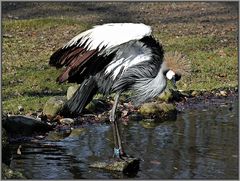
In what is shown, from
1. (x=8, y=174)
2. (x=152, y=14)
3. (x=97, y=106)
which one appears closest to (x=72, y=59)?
(x=8, y=174)

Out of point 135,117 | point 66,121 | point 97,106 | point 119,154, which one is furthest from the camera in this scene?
point 97,106

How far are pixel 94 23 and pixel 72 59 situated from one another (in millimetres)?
12730

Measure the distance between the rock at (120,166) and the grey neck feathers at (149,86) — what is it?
112 centimetres

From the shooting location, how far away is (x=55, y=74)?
11852 millimetres

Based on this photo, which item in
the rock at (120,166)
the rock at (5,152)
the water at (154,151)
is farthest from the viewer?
the rock at (5,152)

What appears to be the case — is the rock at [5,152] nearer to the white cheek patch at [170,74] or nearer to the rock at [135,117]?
the white cheek patch at [170,74]

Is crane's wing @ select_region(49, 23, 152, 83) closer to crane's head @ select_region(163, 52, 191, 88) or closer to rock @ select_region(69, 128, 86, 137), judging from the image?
crane's head @ select_region(163, 52, 191, 88)

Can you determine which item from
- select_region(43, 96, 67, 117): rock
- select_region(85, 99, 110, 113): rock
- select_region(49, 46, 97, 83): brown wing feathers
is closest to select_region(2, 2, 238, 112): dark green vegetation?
select_region(43, 96, 67, 117): rock

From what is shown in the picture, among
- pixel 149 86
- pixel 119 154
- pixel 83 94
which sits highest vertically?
pixel 149 86

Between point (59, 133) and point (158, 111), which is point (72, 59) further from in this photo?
point (158, 111)

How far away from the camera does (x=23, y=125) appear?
771 centimetres

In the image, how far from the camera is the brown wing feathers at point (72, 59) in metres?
6.57

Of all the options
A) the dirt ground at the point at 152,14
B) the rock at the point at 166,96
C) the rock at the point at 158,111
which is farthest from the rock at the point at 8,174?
the dirt ground at the point at 152,14

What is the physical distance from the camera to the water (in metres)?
5.95
